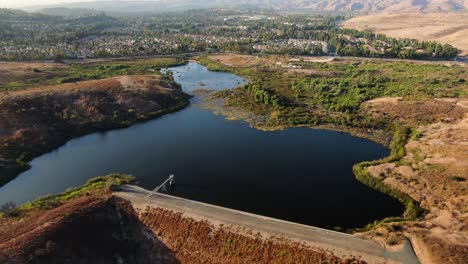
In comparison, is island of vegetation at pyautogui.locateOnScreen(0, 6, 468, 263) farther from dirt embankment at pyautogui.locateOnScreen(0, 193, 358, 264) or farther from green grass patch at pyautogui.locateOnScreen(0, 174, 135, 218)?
green grass patch at pyautogui.locateOnScreen(0, 174, 135, 218)

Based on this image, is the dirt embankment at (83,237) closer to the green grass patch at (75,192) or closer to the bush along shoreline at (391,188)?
the green grass patch at (75,192)

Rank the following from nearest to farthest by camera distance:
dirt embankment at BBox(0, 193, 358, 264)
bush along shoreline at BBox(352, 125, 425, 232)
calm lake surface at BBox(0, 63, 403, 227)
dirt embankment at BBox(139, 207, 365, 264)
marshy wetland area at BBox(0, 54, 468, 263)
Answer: dirt embankment at BBox(0, 193, 358, 264) → dirt embankment at BBox(139, 207, 365, 264) → marshy wetland area at BBox(0, 54, 468, 263) → bush along shoreline at BBox(352, 125, 425, 232) → calm lake surface at BBox(0, 63, 403, 227)

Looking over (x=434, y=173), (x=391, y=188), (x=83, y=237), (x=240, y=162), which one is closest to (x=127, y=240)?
(x=83, y=237)

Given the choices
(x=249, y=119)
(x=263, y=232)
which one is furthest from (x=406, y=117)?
(x=263, y=232)

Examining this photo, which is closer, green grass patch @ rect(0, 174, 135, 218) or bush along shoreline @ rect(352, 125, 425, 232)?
bush along shoreline @ rect(352, 125, 425, 232)

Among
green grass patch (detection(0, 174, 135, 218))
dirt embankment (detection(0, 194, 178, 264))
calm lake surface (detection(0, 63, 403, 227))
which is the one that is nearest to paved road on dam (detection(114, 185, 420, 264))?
dirt embankment (detection(0, 194, 178, 264))

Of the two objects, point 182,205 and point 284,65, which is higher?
point 284,65

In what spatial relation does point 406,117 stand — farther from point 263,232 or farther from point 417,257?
point 263,232
